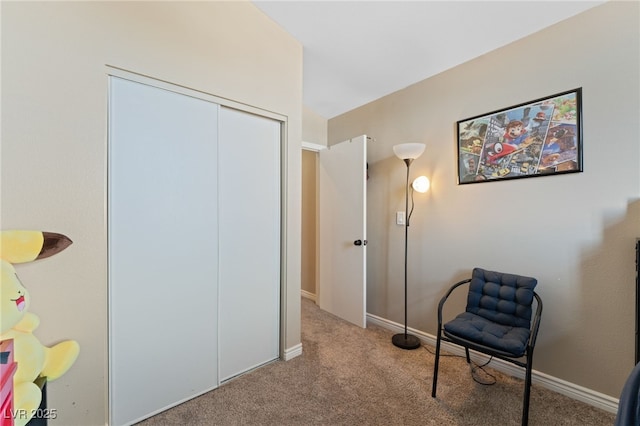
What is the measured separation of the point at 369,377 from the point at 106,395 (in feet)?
5.28

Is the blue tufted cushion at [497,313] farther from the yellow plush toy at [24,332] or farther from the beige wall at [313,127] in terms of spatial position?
the beige wall at [313,127]

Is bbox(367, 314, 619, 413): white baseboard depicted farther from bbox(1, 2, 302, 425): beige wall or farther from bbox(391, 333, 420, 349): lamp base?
bbox(1, 2, 302, 425): beige wall

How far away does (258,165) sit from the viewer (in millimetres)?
2084

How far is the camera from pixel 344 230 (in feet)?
9.82

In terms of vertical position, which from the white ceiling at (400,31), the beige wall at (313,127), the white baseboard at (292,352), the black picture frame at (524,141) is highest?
the white ceiling at (400,31)

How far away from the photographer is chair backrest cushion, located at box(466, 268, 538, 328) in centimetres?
179

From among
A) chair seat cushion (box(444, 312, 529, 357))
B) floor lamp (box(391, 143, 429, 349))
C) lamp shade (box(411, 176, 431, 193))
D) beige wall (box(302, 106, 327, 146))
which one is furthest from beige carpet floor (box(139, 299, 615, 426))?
beige wall (box(302, 106, 327, 146))

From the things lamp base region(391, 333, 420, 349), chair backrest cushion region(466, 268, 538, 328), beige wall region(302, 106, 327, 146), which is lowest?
lamp base region(391, 333, 420, 349)

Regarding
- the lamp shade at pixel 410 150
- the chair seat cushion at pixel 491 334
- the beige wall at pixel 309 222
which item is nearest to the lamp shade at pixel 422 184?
the lamp shade at pixel 410 150

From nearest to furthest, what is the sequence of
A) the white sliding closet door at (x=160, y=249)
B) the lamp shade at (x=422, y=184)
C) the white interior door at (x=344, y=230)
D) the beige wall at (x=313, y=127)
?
1. the white sliding closet door at (x=160, y=249)
2. the lamp shade at (x=422, y=184)
3. the white interior door at (x=344, y=230)
4. the beige wall at (x=313, y=127)

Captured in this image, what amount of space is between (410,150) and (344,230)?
110cm

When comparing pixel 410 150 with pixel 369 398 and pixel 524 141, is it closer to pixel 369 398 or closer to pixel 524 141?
pixel 524 141

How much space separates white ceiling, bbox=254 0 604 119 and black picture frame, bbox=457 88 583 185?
53 centimetres

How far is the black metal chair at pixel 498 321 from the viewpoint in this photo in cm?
153
